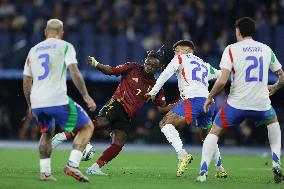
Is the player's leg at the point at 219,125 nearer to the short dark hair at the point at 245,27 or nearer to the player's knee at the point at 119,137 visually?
the short dark hair at the point at 245,27

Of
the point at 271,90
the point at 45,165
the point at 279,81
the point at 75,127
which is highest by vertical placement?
the point at 279,81

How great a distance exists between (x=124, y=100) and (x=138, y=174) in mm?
1379

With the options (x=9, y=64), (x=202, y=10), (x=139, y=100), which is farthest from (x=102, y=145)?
(x=139, y=100)

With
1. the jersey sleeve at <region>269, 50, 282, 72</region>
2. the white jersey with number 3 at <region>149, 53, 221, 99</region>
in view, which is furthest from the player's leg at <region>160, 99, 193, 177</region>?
the jersey sleeve at <region>269, 50, 282, 72</region>

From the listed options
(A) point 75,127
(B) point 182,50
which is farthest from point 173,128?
(A) point 75,127

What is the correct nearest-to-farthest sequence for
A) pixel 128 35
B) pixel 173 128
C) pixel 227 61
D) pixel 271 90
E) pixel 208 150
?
pixel 227 61 → pixel 208 150 → pixel 271 90 → pixel 173 128 → pixel 128 35

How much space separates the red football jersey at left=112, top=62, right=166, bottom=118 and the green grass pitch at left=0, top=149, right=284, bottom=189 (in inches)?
48.4

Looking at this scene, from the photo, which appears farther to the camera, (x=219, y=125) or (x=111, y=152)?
(x=111, y=152)

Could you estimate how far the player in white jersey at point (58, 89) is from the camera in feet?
33.8

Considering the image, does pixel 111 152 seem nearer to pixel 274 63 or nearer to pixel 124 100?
pixel 124 100

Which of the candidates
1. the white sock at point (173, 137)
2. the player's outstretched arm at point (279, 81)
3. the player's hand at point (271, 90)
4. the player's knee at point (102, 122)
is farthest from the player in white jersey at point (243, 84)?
the player's knee at point (102, 122)

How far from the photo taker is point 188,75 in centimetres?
1291

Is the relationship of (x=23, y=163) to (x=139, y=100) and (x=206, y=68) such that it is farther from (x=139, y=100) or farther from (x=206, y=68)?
(x=206, y=68)

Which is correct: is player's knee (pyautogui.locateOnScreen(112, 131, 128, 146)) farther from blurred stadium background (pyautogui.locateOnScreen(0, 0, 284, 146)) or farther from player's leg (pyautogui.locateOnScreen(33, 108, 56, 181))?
blurred stadium background (pyautogui.locateOnScreen(0, 0, 284, 146))
